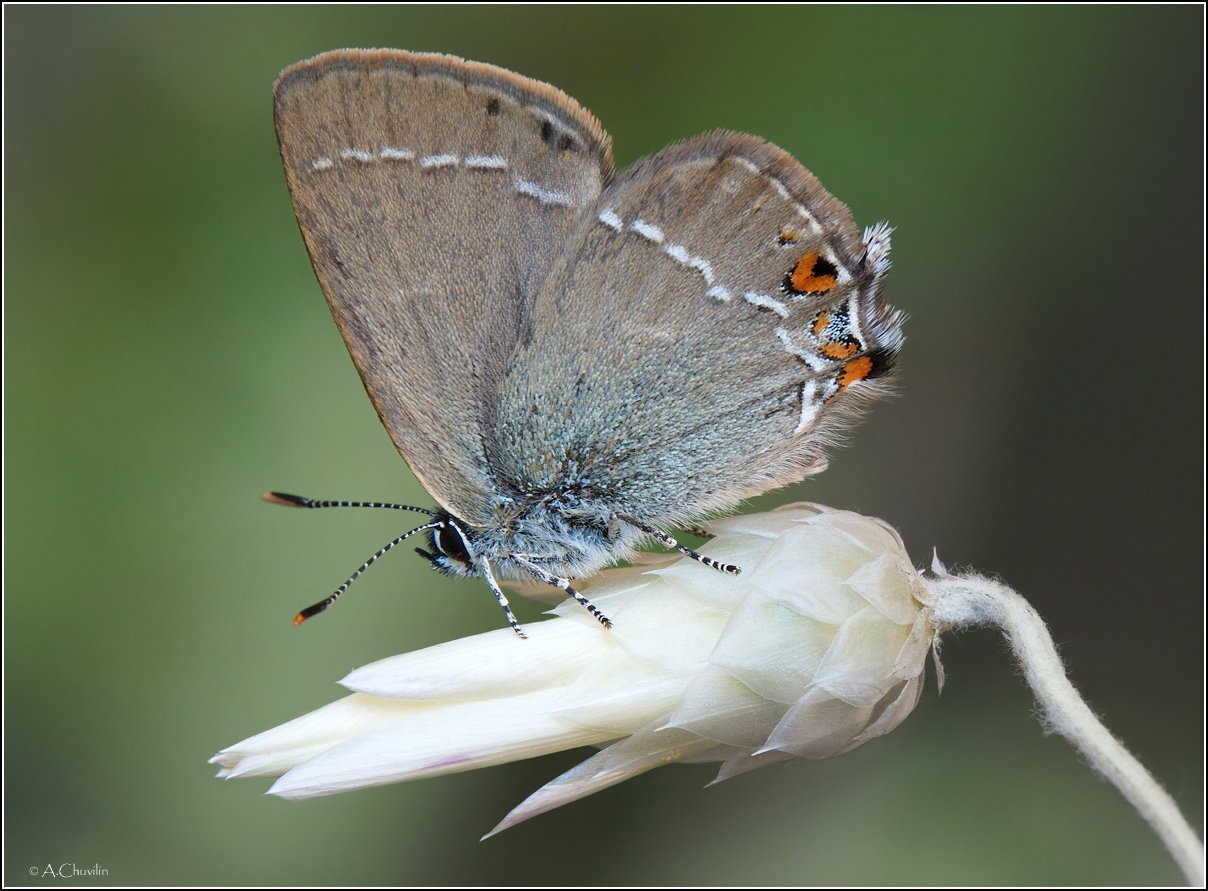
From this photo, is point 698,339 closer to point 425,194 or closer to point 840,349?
point 840,349

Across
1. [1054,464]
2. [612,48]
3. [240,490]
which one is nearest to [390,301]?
[240,490]

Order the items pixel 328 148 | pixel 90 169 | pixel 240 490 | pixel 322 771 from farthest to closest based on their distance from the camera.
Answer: pixel 90 169 < pixel 240 490 < pixel 328 148 < pixel 322 771

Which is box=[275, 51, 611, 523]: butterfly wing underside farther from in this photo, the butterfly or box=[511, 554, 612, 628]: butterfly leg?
box=[511, 554, 612, 628]: butterfly leg

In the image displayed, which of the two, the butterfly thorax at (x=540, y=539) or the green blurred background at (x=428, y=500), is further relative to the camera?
the green blurred background at (x=428, y=500)

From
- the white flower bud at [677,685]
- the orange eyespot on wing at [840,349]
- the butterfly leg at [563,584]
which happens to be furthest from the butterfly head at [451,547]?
the orange eyespot on wing at [840,349]

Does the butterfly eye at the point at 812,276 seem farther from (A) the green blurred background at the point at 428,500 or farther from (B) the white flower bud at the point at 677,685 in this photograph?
(A) the green blurred background at the point at 428,500

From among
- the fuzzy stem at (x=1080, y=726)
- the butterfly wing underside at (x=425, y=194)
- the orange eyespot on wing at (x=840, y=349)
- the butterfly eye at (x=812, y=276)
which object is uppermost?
the butterfly wing underside at (x=425, y=194)

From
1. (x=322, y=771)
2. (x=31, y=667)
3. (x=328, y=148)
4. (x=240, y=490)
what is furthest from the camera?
(x=240, y=490)

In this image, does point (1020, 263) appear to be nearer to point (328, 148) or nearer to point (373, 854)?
point (328, 148)
